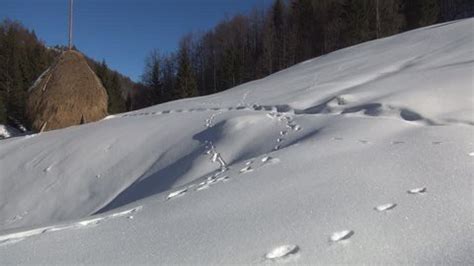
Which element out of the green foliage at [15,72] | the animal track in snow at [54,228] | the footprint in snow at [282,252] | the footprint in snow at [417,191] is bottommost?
the footprint in snow at [282,252]

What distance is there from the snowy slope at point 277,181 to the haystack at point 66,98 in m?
2.62

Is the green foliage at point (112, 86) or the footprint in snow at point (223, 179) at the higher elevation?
the green foliage at point (112, 86)

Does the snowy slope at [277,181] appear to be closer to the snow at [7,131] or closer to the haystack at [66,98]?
the haystack at [66,98]

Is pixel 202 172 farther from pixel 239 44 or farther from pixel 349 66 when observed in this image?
pixel 239 44

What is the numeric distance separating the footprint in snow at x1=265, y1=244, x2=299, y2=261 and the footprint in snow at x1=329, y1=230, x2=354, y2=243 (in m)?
0.19

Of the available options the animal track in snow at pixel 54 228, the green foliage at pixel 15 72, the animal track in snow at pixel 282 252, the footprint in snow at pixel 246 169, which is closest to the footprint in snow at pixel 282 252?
the animal track in snow at pixel 282 252

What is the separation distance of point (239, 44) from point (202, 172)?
48.7m

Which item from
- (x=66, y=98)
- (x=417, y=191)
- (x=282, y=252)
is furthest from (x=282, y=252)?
(x=66, y=98)

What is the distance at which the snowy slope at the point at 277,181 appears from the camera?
2227 mm

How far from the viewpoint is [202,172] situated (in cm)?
482

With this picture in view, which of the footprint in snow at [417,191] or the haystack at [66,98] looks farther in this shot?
the haystack at [66,98]

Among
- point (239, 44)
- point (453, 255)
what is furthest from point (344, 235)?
point (239, 44)

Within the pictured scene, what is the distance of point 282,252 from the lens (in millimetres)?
2133

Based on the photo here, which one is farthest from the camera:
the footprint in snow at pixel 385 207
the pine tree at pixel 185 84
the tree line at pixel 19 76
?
the pine tree at pixel 185 84
